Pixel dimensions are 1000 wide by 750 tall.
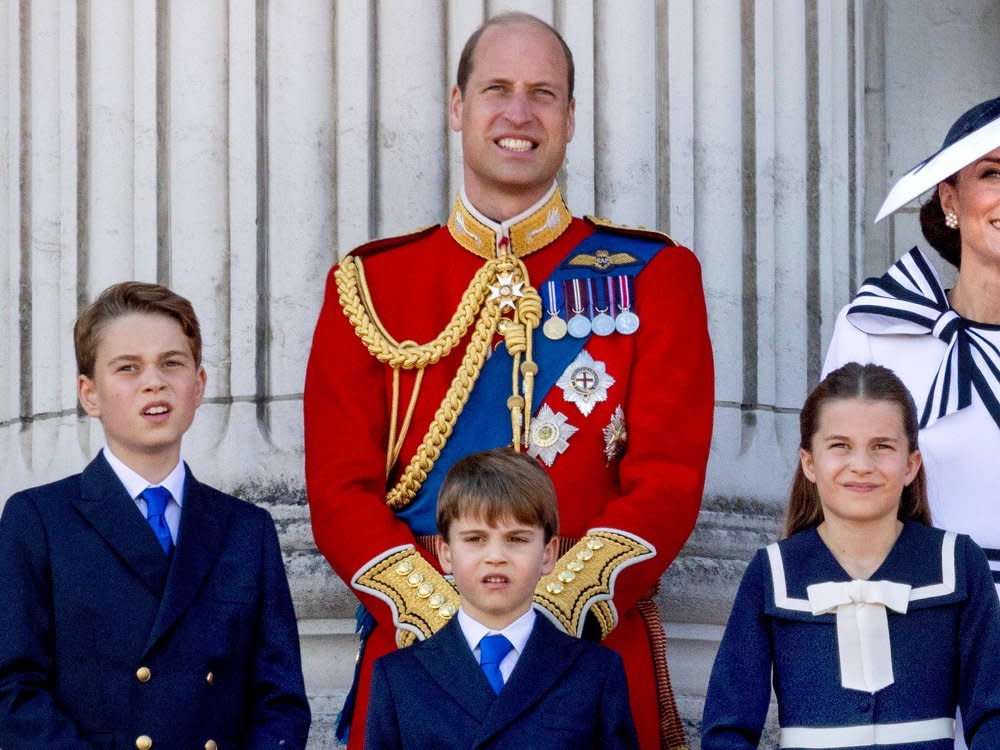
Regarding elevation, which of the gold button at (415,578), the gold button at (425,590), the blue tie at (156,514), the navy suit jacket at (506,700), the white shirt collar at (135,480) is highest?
the white shirt collar at (135,480)

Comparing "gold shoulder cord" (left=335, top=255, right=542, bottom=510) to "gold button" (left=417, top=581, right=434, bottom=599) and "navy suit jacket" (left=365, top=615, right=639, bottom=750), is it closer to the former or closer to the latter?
"gold button" (left=417, top=581, right=434, bottom=599)

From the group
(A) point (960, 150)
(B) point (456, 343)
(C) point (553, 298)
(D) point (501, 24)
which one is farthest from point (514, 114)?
(A) point (960, 150)

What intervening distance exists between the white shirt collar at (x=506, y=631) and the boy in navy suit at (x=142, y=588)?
38 cm

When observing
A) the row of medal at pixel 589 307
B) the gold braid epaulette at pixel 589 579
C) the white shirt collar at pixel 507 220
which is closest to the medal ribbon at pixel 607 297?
the row of medal at pixel 589 307

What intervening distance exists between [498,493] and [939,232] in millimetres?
1287

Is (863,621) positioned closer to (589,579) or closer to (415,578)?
(589,579)

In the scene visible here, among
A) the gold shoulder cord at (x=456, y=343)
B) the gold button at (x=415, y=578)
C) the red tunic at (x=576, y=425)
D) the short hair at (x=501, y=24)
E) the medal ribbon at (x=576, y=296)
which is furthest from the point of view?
the short hair at (x=501, y=24)

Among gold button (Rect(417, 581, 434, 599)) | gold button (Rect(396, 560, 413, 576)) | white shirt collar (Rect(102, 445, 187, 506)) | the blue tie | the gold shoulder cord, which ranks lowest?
gold button (Rect(417, 581, 434, 599))

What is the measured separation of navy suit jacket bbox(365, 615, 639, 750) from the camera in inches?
175

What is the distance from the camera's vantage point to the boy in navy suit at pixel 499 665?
4469 millimetres

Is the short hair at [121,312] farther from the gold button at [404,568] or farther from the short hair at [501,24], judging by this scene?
the short hair at [501,24]

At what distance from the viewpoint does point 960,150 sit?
16.6ft

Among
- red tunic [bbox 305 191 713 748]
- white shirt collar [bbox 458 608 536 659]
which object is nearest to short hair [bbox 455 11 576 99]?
red tunic [bbox 305 191 713 748]

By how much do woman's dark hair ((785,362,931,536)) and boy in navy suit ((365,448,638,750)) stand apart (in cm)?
50
